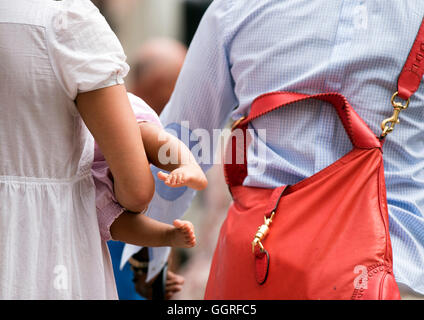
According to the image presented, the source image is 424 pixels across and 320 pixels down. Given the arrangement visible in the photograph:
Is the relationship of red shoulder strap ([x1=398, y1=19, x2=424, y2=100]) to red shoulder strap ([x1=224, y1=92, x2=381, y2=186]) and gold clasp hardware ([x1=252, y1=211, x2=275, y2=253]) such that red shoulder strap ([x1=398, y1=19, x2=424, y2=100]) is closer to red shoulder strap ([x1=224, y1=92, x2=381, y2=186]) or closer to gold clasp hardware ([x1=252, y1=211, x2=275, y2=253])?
red shoulder strap ([x1=224, y1=92, x2=381, y2=186])

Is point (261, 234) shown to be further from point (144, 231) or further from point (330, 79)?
point (330, 79)


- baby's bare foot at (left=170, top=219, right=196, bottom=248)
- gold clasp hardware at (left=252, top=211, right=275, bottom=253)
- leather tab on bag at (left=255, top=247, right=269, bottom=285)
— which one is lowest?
leather tab on bag at (left=255, top=247, right=269, bottom=285)

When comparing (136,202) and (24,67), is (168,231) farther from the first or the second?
(24,67)

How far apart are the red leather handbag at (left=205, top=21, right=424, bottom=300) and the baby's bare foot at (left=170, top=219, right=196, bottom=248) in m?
0.18

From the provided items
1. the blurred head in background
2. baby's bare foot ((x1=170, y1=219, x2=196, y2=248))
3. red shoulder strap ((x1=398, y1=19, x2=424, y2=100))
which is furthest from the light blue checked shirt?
the blurred head in background

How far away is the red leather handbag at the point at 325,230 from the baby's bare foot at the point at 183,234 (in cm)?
18

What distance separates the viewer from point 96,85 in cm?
133

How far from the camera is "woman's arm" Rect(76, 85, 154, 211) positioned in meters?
1.35

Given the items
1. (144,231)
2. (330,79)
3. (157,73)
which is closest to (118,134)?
(144,231)

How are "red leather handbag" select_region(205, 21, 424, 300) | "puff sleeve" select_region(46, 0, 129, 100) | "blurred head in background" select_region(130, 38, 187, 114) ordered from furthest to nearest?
"blurred head in background" select_region(130, 38, 187, 114), "red leather handbag" select_region(205, 21, 424, 300), "puff sleeve" select_region(46, 0, 129, 100)

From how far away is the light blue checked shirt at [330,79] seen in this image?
5.31ft

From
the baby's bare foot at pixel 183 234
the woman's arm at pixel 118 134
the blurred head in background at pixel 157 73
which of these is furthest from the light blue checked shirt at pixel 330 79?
the blurred head in background at pixel 157 73

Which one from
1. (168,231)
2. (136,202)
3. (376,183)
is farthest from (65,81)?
(376,183)

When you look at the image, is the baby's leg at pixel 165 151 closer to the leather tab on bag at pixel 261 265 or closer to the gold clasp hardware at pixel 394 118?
the leather tab on bag at pixel 261 265
